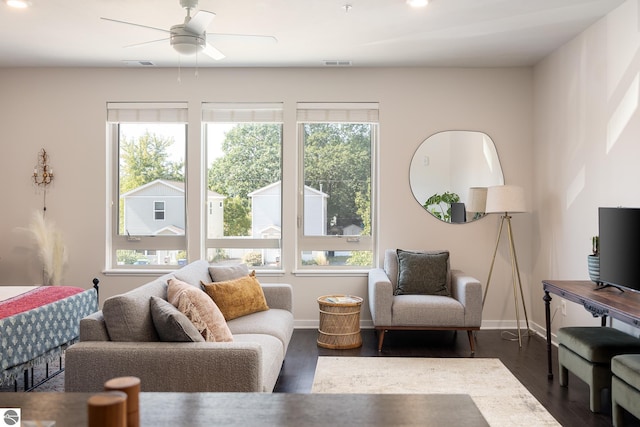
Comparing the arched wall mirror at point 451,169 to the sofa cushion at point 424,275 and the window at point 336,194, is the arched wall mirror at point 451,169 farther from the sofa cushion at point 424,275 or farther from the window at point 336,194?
the sofa cushion at point 424,275

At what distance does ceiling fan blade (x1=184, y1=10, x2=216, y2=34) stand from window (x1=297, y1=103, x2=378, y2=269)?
241 centimetres

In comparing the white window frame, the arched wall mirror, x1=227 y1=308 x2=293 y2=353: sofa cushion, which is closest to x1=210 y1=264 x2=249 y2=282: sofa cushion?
x1=227 y1=308 x2=293 y2=353: sofa cushion

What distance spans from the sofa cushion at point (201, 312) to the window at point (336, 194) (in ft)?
8.49

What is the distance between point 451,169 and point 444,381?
2.43 metres

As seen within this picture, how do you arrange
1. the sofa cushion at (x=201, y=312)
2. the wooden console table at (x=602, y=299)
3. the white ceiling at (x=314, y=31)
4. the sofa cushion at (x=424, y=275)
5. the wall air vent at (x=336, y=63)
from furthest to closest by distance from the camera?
the wall air vent at (x=336, y=63)
the sofa cushion at (x=424, y=275)
the white ceiling at (x=314, y=31)
the wooden console table at (x=602, y=299)
the sofa cushion at (x=201, y=312)

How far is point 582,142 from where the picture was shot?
428 cm

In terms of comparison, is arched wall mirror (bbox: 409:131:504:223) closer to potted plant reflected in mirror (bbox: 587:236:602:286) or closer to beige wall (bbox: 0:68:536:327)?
beige wall (bbox: 0:68:536:327)

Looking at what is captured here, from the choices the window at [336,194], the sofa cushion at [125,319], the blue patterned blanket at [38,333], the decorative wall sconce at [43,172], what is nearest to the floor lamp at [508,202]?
the window at [336,194]

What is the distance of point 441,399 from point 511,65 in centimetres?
475

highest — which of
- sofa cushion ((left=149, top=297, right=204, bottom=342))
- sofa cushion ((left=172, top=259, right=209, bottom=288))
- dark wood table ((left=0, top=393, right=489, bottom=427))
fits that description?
sofa cushion ((left=172, top=259, right=209, bottom=288))

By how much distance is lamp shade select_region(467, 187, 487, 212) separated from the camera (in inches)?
205

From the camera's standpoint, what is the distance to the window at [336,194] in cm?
547

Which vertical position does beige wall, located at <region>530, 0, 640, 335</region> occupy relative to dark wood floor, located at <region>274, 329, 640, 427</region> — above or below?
above

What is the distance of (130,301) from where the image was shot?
254cm
